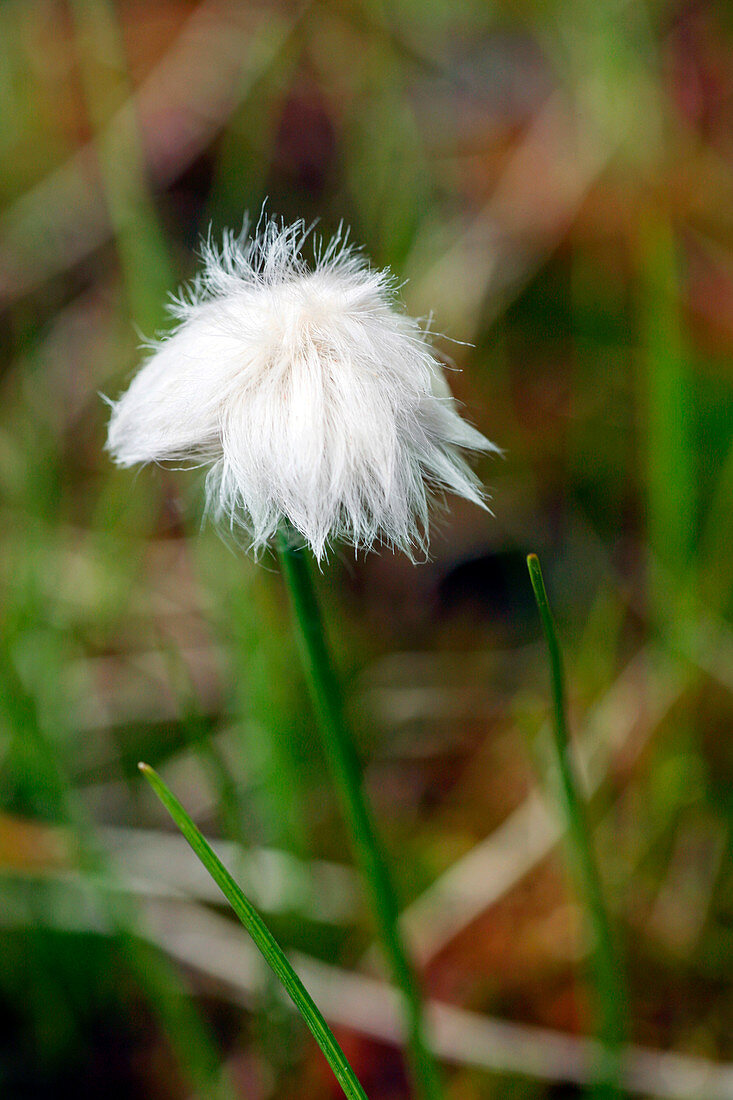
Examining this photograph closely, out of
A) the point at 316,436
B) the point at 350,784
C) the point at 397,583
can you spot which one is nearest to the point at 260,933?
the point at 350,784

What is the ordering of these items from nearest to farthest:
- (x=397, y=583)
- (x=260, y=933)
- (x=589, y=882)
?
1. (x=260, y=933)
2. (x=589, y=882)
3. (x=397, y=583)

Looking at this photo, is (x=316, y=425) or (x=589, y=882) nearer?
(x=316, y=425)

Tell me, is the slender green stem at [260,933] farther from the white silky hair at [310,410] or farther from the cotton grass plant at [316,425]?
the white silky hair at [310,410]

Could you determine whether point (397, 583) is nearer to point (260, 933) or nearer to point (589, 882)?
point (589, 882)

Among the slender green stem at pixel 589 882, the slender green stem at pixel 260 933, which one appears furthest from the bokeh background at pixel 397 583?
the slender green stem at pixel 260 933

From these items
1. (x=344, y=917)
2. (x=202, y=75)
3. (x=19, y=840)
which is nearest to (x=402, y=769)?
(x=344, y=917)
